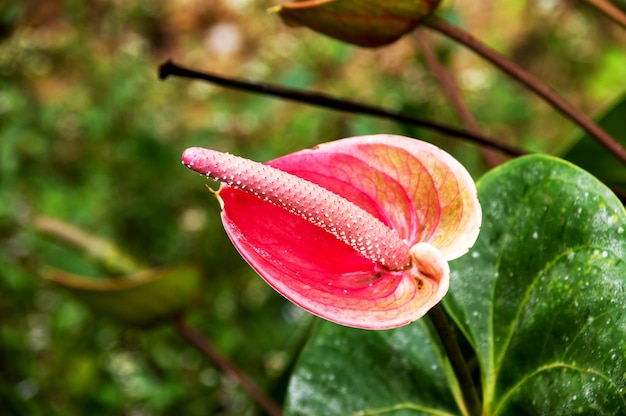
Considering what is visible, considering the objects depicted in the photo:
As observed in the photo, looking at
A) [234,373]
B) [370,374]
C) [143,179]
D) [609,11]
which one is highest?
[609,11]

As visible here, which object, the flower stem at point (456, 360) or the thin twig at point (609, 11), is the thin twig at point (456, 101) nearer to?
the thin twig at point (609, 11)

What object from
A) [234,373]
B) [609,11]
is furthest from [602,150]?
[234,373]

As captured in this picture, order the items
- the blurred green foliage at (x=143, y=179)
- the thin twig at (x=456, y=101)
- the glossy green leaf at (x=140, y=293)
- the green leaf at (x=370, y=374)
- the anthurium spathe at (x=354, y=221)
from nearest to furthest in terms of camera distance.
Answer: the anthurium spathe at (x=354, y=221), the green leaf at (x=370, y=374), the glossy green leaf at (x=140, y=293), the thin twig at (x=456, y=101), the blurred green foliage at (x=143, y=179)

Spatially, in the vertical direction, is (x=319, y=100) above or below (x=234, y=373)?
above

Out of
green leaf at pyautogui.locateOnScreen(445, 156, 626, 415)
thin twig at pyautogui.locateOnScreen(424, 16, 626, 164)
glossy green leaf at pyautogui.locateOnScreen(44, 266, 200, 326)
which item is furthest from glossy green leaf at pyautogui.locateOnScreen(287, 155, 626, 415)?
glossy green leaf at pyautogui.locateOnScreen(44, 266, 200, 326)

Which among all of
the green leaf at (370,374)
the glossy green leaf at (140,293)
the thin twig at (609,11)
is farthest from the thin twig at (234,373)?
the thin twig at (609,11)

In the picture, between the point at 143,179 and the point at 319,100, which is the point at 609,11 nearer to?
the point at 319,100

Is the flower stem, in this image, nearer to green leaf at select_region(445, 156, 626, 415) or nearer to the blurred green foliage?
green leaf at select_region(445, 156, 626, 415)
